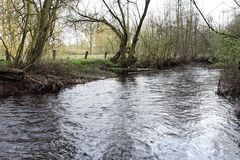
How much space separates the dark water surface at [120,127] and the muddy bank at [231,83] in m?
0.78

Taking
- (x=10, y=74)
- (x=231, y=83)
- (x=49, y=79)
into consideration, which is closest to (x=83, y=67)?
(x=49, y=79)

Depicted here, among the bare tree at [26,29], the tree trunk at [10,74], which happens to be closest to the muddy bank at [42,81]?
the tree trunk at [10,74]

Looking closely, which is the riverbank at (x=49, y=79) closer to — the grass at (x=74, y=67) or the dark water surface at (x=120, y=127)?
the grass at (x=74, y=67)

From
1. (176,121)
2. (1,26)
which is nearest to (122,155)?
(176,121)

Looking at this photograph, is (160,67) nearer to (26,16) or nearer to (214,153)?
(26,16)

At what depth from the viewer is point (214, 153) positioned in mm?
8984

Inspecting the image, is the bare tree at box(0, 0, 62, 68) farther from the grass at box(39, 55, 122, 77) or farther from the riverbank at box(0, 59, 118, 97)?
the grass at box(39, 55, 122, 77)

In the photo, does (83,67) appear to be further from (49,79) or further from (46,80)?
(46,80)

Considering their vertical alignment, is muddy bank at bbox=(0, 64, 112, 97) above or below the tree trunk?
below

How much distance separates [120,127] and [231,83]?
27.4 feet

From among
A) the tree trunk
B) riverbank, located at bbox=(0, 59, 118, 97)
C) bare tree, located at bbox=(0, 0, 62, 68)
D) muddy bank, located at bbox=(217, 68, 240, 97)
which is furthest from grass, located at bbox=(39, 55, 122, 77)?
muddy bank, located at bbox=(217, 68, 240, 97)

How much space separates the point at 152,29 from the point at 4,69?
86.6 feet

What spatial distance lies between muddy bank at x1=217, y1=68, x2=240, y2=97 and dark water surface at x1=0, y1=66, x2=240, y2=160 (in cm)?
78

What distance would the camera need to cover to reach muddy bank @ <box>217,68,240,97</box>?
16.9 m
